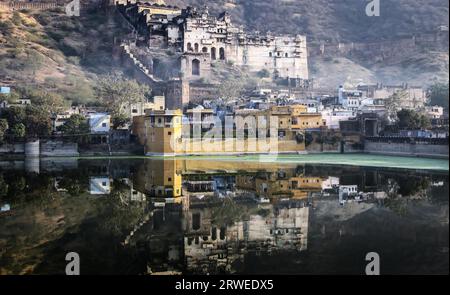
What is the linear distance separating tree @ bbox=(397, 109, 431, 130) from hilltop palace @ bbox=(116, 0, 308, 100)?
27.7 ft

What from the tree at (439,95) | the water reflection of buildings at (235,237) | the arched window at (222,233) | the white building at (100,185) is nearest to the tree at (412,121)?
the tree at (439,95)

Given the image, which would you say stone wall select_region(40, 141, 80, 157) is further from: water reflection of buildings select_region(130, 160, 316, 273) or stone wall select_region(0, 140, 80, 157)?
water reflection of buildings select_region(130, 160, 316, 273)

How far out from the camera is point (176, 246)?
15.1 ft

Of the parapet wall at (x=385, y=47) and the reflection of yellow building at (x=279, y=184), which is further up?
the parapet wall at (x=385, y=47)

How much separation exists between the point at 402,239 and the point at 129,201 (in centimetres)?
341

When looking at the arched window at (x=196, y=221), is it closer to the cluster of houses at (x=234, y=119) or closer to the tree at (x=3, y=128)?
the cluster of houses at (x=234, y=119)

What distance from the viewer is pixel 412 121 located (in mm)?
17203

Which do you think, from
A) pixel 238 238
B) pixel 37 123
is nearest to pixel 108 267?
pixel 238 238

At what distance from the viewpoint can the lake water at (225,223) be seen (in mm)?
4102

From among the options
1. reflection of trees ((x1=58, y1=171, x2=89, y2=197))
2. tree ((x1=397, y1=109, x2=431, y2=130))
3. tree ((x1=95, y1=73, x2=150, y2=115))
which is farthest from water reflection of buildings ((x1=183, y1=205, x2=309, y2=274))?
tree ((x1=95, y1=73, x2=150, y2=115))

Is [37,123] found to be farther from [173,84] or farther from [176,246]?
[176,246]

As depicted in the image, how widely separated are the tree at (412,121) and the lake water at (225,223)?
7.43 metres

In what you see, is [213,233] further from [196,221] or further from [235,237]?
[196,221]

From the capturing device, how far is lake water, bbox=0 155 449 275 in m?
4.10
